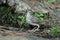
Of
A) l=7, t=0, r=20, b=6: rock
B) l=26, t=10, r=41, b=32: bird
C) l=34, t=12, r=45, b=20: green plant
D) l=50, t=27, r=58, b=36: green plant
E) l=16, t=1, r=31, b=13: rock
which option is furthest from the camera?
l=7, t=0, r=20, b=6: rock

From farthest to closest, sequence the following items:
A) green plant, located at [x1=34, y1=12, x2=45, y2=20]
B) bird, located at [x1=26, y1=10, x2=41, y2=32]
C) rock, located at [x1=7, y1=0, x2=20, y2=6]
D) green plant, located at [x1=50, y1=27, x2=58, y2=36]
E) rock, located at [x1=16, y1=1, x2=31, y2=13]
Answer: rock, located at [x1=7, y1=0, x2=20, y2=6], rock, located at [x1=16, y1=1, x2=31, y2=13], green plant, located at [x1=34, y1=12, x2=45, y2=20], bird, located at [x1=26, y1=10, x2=41, y2=32], green plant, located at [x1=50, y1=27, x2=58, y2=36]

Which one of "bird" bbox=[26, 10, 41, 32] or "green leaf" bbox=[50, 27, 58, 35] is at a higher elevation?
"bird" bbox=[26, 10, 41, 32]

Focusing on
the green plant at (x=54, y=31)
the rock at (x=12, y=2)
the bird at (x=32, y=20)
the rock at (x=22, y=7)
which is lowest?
the green plant at (x=54, y=31)

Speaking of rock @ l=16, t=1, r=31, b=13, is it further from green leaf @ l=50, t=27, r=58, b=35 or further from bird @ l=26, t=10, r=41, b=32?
green leaf @ l=50, t=27, r=58, b=35

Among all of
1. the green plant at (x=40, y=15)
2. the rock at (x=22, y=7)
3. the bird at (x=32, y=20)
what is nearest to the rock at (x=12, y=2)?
the rock at (x=22, y=7)

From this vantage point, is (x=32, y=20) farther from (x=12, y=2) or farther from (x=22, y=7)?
(x=12, y=2)

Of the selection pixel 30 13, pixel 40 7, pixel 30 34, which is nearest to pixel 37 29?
pixel 30 34

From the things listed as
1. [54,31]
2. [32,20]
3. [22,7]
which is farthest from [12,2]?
[54,31]

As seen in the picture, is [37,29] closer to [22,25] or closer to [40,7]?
[22,25]

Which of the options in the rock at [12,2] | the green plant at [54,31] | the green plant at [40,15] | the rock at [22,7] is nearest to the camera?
the green plant at [54,31]

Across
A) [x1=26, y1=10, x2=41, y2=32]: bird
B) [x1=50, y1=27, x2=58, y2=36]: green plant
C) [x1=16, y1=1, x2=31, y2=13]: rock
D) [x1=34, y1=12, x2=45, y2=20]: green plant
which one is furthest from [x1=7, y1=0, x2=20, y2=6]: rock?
[x1=50, y1=27, x2=58, y2=36]: green plant

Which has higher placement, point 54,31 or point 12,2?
point 12,2

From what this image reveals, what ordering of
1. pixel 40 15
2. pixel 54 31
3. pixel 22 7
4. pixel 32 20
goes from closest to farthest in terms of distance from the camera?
pixel 54 31
pixel 32 20
pixel 40 15
pixel 22 7

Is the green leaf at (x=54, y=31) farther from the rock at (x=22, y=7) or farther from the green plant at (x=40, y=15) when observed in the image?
the rock at (x=22, y=7)
